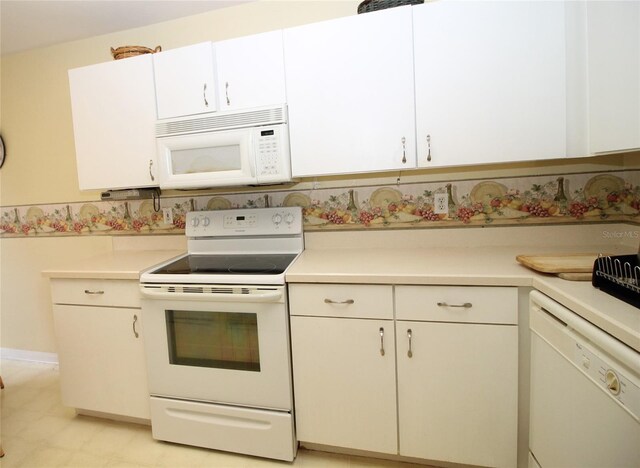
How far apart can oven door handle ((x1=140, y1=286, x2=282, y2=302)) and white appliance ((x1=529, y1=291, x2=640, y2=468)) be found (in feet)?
3.34

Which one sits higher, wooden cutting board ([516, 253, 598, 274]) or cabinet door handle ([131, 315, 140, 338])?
wooden cutting board ([516, 253, 598, 274])

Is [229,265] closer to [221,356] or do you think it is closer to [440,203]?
[221,356]

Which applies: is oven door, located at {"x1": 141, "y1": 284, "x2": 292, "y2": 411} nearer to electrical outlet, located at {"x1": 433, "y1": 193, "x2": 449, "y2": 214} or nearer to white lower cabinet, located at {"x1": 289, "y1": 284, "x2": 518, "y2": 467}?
white lower cabinet, located at {"x1": 289, "y1": 284, "x2": 518, "y2": 467}

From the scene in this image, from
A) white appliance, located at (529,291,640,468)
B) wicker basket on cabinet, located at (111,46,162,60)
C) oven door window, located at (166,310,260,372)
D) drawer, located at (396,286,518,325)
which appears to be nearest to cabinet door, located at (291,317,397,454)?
drawer, located at (396,286,518,325)

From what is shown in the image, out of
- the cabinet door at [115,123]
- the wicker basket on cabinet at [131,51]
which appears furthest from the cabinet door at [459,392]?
the wicker basket on cabinet at [131,51]

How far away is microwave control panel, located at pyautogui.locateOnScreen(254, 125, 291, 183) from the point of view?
163 cm

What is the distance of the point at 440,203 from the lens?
6.07 ft

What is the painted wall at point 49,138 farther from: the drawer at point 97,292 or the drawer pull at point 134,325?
the drawer pull at point 134,325

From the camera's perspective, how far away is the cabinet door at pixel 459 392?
4.33 ft

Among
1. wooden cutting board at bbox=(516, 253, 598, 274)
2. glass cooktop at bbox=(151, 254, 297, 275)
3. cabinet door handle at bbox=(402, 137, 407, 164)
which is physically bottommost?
glass cooktop at bbox=(151, 254, 297, 275)

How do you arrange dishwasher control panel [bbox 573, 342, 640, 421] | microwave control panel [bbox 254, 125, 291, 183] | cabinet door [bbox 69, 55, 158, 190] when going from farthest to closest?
1. cabinet door [bbox 69, 55, 158, 190]
2. microwave control panel [bbox 254, 125, 291, 183]
3. dishwasher control panel [bbox 573, 342, 640, 421]

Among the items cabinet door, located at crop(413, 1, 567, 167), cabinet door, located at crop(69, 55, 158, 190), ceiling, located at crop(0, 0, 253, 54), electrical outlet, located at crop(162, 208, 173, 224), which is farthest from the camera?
electrical outlet, located at crop(162, 208, 173, 224)

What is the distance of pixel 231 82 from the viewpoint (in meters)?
1.71

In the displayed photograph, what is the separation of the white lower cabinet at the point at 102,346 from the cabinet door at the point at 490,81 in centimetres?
171
